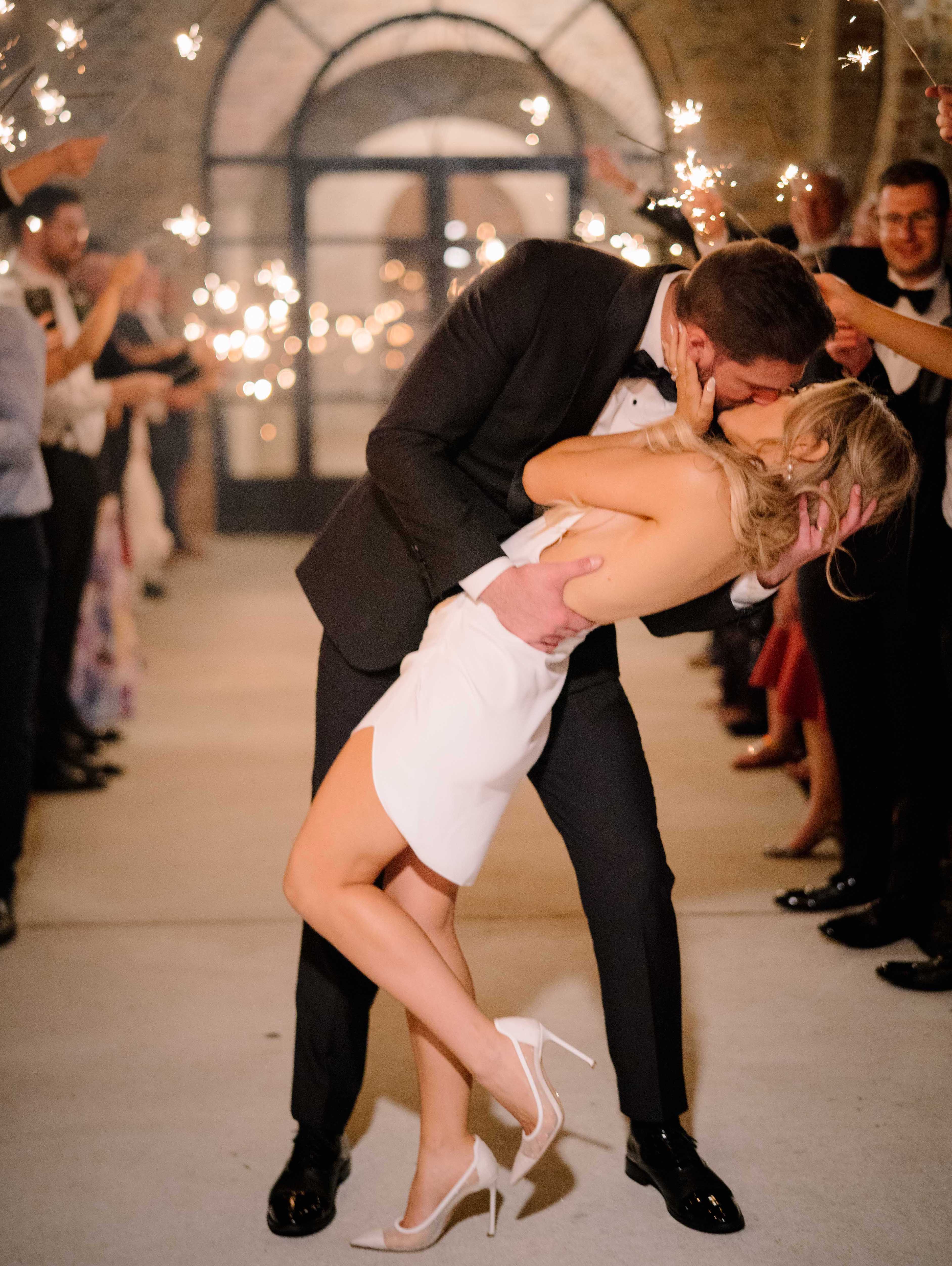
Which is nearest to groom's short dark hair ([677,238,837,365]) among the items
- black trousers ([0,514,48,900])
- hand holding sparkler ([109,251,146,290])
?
black trousers ([0,514,48,900])

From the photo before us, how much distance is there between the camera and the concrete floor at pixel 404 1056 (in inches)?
78.1

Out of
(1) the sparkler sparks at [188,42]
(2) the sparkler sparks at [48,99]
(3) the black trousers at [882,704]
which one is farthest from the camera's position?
(3) the black trousers at [882,704]

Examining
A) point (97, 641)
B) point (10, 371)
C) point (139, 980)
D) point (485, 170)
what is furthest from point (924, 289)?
point (485, 170)

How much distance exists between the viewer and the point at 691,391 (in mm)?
1768

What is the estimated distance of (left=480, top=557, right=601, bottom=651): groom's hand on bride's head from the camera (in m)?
1.75

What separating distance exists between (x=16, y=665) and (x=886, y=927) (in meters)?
2.23

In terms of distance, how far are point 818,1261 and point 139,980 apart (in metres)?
1.62

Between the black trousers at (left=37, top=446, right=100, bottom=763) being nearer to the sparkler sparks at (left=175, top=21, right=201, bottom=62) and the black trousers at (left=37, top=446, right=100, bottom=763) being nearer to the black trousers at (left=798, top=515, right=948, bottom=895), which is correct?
the sparkler sparks at (left=175, top=21, right=201, bottom=62)

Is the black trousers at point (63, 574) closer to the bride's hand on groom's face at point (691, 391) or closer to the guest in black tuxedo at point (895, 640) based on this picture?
the guest in black tuxedo at point (895, 640)

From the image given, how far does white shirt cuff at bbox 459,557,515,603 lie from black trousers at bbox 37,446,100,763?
273 cm

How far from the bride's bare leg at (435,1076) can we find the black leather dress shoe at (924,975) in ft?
4.09

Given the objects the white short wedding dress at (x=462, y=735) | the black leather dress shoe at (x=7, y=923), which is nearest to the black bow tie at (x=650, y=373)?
the white short wedding dress at (x=462, y=735)

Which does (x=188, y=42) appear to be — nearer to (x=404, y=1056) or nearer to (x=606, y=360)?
(x=606, y=360)

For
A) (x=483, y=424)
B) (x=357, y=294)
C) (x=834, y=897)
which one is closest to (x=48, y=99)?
(x=483, y=424)
